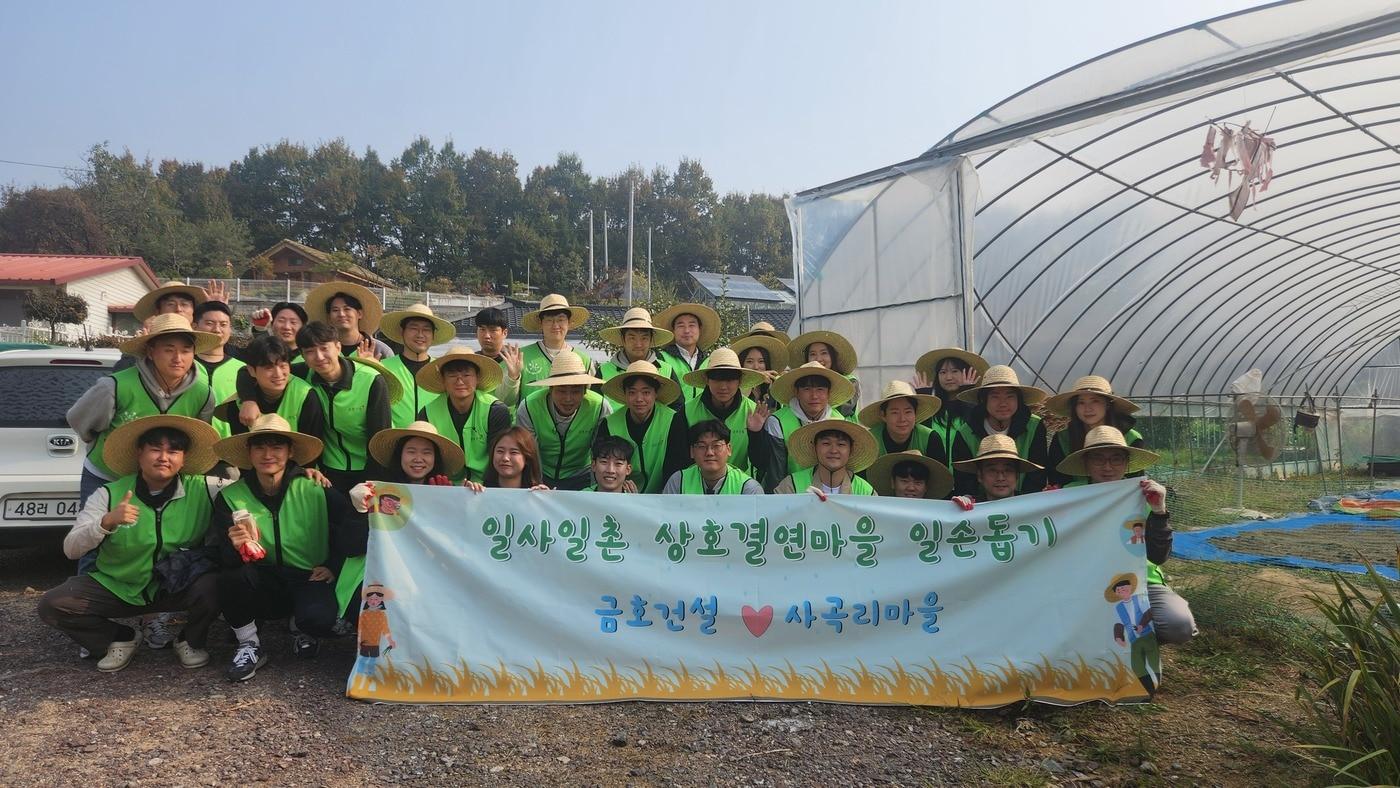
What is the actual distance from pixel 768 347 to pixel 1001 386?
5.70 ft

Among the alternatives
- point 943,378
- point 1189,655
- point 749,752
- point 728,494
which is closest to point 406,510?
point 728,494

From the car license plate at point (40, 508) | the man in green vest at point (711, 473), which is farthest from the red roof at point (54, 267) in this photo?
the man in green vest at point (711, 473)

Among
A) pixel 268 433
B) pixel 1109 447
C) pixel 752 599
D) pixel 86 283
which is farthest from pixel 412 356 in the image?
pixel 86 283

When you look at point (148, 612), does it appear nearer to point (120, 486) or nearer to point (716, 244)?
point (120, 486)

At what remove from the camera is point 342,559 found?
419 cm

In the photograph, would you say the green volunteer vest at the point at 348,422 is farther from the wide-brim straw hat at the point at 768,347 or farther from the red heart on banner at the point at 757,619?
the wide-brim straw hat at the point at 768,347

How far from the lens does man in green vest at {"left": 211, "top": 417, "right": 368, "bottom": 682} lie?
3.96 metres

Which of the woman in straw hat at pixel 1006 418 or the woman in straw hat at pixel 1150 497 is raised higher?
the woman in straw hat at pixel 1006 418

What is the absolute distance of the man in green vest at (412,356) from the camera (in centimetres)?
489

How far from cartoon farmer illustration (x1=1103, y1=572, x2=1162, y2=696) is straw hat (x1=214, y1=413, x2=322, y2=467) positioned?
3.83 meters

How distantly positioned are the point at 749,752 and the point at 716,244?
65.3 metres

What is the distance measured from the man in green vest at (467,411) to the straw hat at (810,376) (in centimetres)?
163

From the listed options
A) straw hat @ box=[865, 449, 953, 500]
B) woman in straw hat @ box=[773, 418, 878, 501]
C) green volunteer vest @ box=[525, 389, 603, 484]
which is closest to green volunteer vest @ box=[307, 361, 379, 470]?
green volunteer vest @ box=[525, 389, 603, 484]

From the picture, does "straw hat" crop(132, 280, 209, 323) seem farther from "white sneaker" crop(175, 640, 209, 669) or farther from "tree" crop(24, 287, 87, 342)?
"tree" crop(24, 287, 87, 342)
